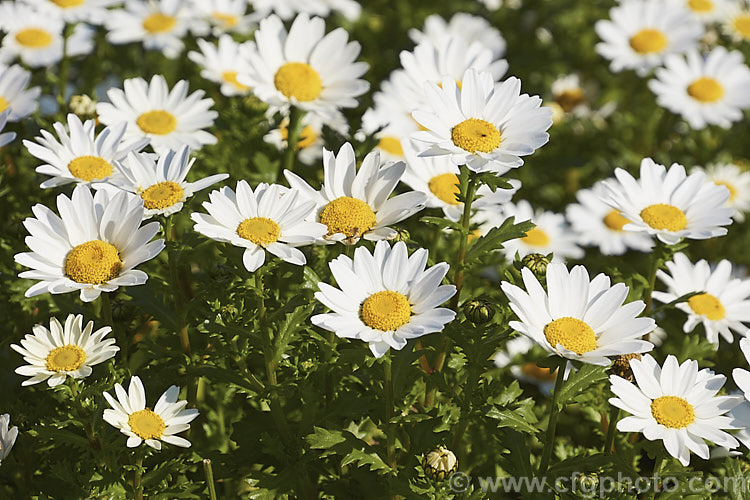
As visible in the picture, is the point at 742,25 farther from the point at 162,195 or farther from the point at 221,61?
the point at 162,195

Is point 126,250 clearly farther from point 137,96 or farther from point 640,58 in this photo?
point 640,58

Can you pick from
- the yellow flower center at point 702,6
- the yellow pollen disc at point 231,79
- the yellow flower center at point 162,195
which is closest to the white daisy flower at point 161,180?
the yellow flower center at point 162,195

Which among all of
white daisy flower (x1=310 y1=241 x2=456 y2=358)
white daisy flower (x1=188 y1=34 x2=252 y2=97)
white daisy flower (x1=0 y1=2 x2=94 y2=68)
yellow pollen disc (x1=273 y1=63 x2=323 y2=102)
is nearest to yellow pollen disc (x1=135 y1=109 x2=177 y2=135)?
yellow pollen disc (x1=273 y1=63 x2=323 y2=102)

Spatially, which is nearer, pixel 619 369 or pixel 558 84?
pixel 619 369

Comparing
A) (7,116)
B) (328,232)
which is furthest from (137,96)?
(328,232)

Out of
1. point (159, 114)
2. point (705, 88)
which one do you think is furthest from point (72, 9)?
Answer: point (705, 88)

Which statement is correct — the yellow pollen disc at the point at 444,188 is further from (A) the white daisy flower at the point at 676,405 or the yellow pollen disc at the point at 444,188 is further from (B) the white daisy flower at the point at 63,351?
(B) the white daisy flower at the point at 63,351
